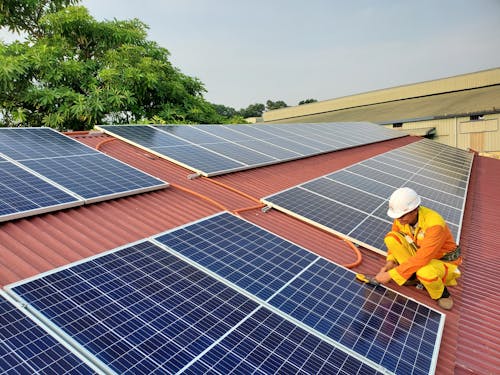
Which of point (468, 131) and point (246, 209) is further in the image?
point (468, 131)

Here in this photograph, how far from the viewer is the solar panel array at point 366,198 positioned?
668cm

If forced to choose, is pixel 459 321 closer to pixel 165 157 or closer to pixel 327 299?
pixel 327 299

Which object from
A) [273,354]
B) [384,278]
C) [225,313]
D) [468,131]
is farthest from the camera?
[468,131]

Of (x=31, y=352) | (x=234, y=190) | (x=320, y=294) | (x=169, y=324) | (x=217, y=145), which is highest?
(x=217, y=145)

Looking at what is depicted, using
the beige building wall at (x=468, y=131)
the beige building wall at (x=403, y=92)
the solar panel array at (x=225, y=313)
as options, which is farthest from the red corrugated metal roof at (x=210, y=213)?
the beige building wall at (x=403, y=92)

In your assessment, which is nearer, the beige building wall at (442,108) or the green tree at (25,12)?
the green tree at (25,12)

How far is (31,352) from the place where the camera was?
2.72 meters

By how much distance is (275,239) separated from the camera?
561cm

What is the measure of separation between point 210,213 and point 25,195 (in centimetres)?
306

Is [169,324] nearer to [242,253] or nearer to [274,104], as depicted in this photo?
[242,253]

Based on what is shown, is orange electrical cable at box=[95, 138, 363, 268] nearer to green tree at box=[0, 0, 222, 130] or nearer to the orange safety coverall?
the orange safety coverall

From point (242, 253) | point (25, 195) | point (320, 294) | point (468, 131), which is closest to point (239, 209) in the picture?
point (242, 253)

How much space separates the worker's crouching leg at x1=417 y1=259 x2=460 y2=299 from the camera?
4879mm

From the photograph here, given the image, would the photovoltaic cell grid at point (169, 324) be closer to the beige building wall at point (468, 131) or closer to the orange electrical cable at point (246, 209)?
the orange electrical cable at point (246, 209)
